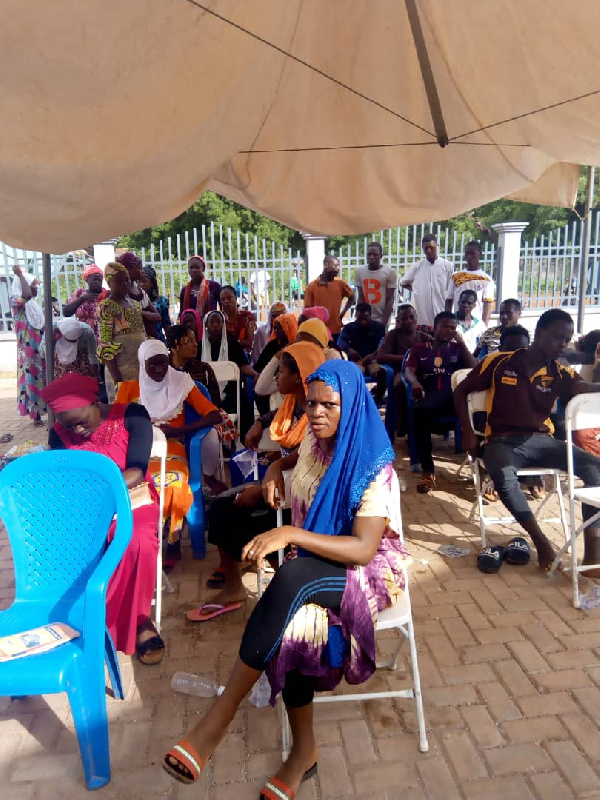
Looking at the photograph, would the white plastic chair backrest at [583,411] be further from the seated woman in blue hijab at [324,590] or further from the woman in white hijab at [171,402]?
the woman in white hijab at [171,402]

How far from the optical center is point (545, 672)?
106 inches

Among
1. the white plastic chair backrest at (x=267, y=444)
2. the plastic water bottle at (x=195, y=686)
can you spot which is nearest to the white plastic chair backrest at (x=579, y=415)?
the white plastic chair backrest at (x=267, y=444)

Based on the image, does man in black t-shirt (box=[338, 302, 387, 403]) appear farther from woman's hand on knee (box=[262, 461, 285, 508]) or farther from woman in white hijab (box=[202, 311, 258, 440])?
woman's hand on knee (box=[262, 461, 285, 508])

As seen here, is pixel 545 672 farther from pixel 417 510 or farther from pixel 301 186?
pixel 301 186

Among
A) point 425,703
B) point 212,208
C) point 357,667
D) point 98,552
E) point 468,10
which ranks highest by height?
point 212,208

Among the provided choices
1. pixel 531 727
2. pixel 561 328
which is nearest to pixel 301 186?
pixel 561 328

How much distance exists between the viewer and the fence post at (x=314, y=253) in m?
11.1

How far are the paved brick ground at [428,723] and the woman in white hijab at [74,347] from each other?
13.6ft

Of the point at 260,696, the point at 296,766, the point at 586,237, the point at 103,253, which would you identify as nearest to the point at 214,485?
the point at 260,696

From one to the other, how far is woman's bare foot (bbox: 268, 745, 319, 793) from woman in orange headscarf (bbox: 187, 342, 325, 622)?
0.98 m

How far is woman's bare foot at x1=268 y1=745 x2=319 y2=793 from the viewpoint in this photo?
2.08 metres

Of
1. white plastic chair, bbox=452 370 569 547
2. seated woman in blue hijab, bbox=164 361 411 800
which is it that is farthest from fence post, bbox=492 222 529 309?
seated woman in blue hijab, bbox=164 361 411 800

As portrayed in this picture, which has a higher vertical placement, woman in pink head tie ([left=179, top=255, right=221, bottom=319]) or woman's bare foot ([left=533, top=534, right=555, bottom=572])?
woman in pink head tie ([left=179, top=255, right=221, bottom=319])

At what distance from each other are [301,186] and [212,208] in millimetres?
21212
